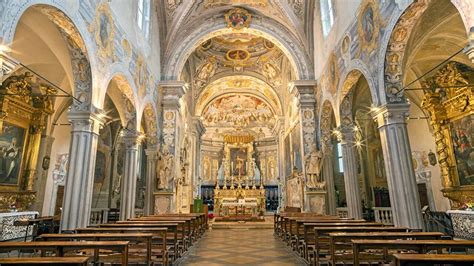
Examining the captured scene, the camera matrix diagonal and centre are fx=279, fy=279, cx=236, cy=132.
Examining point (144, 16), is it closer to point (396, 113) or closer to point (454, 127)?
point (396, 113)

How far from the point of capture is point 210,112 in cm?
2862

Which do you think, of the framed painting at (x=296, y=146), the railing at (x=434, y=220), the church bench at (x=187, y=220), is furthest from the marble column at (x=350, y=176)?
the church bench at (x=187, y=220)

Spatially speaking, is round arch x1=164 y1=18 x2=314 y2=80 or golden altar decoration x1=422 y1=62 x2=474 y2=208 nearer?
golden altar decoration x1=422 y1=62 x2=474 y2=208

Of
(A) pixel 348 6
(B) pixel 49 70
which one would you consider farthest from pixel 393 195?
(B) pixel 49 70

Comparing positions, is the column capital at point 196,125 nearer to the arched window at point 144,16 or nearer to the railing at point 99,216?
the arched window at point 144,16

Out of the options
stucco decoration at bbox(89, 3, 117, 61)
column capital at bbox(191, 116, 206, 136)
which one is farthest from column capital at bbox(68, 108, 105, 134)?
column capital at bbox(191, 116, 206, 136)

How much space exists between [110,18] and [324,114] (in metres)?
10.1

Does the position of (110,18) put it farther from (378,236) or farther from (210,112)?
(210,112)

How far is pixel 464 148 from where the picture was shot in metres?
10.5

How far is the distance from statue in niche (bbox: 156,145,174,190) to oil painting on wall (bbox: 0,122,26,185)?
544 cm

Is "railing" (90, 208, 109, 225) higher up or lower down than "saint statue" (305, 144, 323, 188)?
lower down

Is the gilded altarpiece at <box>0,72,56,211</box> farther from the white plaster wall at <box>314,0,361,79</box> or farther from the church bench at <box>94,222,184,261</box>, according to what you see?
the white plaster wall at <box>314,0,361,79</box>

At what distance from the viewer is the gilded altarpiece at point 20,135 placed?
33.6ft

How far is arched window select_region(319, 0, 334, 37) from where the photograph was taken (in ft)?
41.4
